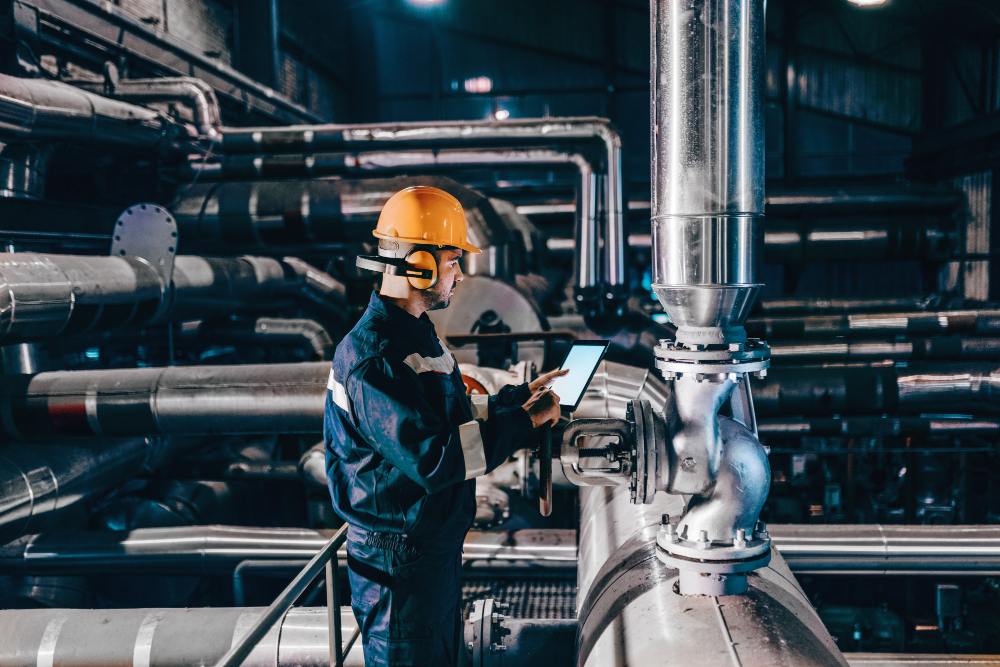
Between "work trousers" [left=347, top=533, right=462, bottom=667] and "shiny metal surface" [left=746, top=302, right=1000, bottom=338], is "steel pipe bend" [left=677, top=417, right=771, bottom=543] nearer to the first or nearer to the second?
"work trousers" [left=347, top=533, right=462, bottom=667]

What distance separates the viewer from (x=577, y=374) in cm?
176

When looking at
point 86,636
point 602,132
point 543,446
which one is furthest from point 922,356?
point 86,636

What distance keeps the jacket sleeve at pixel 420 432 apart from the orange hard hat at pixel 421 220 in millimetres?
318

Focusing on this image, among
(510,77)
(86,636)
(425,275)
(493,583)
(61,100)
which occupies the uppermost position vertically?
(510,77)

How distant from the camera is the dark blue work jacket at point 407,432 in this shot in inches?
58.5

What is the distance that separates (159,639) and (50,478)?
3.82 feet

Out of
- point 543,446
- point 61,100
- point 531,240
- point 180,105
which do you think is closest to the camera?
point 543,446

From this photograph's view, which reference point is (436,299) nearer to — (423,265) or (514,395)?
(423,265)

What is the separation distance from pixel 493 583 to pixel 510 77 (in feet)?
30.5

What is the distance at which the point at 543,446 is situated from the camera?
154cm

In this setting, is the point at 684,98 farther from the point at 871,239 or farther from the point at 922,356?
the point at 871,239

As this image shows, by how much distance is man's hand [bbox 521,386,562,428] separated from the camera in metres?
1.55

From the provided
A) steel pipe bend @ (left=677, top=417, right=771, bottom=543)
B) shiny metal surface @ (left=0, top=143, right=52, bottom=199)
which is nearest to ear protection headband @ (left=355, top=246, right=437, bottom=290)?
steel pipe bend @ (left=677, top=417, right=771, bottom=543)

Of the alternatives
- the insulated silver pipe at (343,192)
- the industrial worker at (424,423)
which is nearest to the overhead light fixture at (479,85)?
the insulated silver pipe at (343,192)
